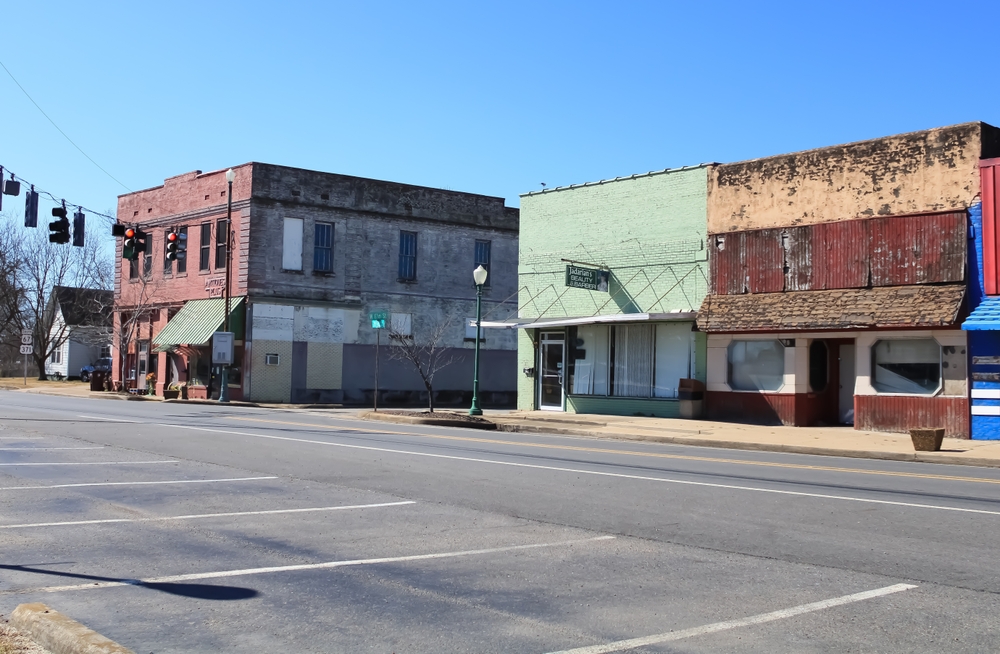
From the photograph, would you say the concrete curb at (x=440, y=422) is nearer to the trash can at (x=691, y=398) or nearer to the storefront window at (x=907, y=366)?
the trash can at (x=691, y=398)

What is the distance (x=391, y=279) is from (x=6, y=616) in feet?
116

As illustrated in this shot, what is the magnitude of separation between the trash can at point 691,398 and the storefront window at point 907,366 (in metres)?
4.79

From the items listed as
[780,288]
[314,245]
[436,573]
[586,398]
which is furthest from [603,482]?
[314,245]

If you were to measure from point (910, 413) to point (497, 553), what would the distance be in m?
16.5

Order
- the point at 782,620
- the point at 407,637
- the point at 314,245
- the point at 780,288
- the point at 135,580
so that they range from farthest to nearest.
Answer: the point at 314,245 < the point at 780,288 < the point at 135,580 < the point at 782,620 < the point at 407,637

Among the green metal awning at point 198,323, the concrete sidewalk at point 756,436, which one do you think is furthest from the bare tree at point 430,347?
the concrete sidewalk at point 756,436

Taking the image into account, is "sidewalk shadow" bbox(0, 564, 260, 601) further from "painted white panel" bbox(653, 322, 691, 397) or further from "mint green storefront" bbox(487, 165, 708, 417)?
"painted white panel" bbox(653, 322, 691, 397)

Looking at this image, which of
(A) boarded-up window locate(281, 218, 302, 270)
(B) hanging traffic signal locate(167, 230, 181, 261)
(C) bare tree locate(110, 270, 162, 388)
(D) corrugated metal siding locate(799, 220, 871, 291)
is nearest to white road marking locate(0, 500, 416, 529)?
(D) corrugated metal siding locate(799, 220, 871, 291)

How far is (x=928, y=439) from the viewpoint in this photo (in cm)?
1814

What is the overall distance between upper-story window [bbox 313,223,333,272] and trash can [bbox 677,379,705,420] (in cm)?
1827

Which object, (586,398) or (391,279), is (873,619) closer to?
(586,398)

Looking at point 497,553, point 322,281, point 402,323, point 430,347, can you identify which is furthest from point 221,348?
point 497,553

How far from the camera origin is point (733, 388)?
2547 cm

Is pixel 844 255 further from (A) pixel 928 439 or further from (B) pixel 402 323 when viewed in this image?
(B) pixel 402 323
